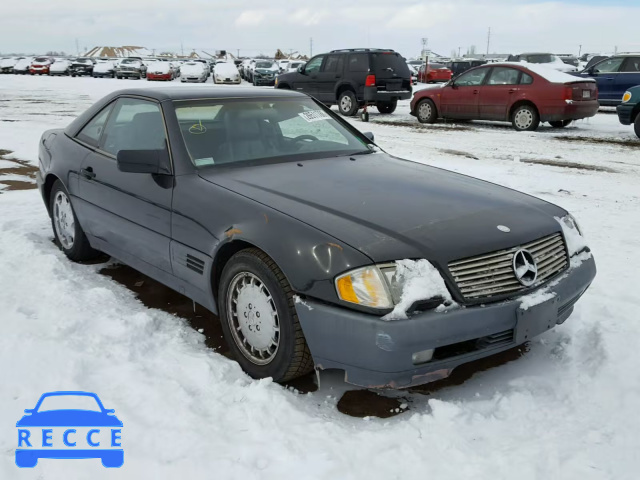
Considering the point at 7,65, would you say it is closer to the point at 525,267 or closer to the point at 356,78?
the point at 356,78

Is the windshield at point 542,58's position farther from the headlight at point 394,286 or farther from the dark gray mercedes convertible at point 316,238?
the headlight at point 394,286

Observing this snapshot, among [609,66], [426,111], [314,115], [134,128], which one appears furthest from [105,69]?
[314,115]

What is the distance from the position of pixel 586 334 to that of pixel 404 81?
14051 millimetres

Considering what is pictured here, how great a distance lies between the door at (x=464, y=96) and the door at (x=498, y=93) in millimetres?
179

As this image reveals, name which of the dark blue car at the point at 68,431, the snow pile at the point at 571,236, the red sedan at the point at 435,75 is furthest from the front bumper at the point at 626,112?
the red sedan at the point at 435,75

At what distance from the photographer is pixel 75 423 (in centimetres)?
262

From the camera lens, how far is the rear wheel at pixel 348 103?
16.2 m

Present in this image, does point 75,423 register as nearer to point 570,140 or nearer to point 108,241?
point 108,241

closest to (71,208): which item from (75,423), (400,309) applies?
(75,423)

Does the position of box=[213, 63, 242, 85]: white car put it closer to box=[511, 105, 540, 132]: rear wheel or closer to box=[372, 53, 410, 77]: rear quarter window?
box=[372, 53, 410, 77]: rear quarter window

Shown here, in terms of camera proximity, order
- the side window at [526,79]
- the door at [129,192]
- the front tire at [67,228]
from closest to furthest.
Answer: the door at [129,192] → the front tire at [67,228] → the side window at [526,79]

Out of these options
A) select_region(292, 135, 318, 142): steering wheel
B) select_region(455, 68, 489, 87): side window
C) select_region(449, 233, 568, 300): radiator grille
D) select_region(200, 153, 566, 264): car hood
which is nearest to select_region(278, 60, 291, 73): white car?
select_region(455, 68, 489, 87): side window

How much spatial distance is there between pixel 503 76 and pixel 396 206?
11.3m

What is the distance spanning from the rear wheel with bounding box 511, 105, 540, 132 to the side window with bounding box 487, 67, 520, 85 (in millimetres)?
598
